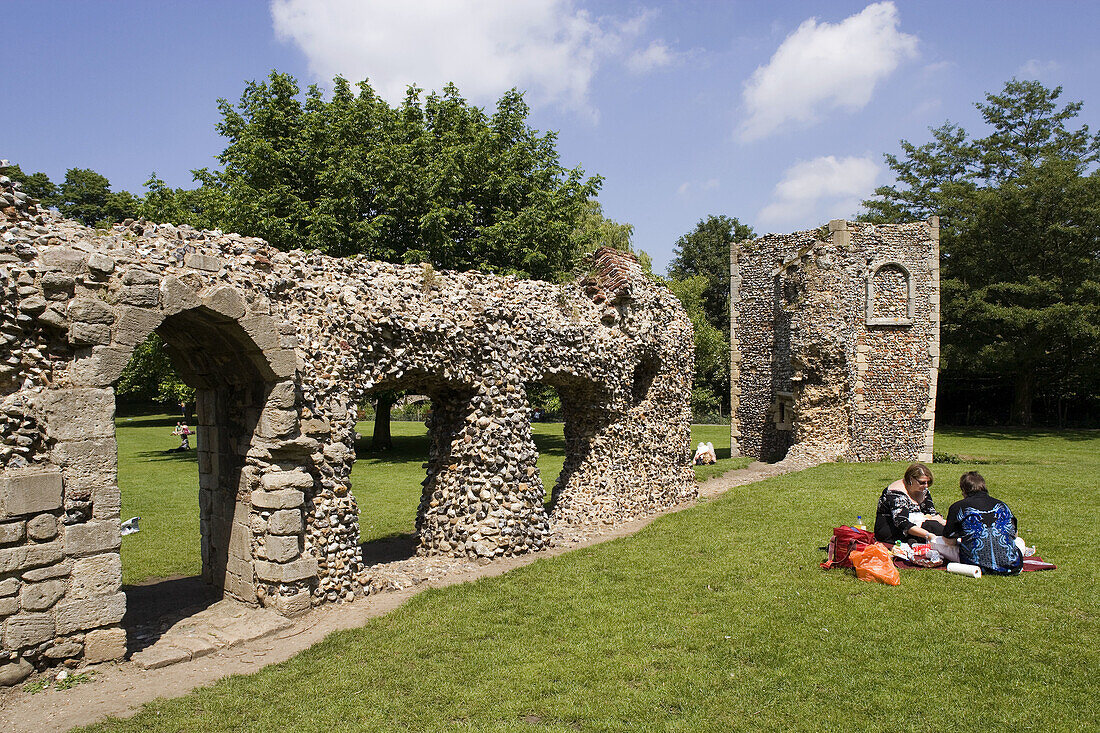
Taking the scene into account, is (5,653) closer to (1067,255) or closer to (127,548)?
(127,548)

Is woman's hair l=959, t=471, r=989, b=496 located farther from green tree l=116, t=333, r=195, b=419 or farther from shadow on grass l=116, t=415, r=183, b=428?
shadow on grass l=116, t=415, r=183, b=428

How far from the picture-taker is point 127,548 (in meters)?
12.0

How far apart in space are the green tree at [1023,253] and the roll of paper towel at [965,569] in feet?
80.5

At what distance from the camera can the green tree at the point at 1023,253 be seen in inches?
1121

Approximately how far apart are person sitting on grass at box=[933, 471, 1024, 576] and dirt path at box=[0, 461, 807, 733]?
5974mm

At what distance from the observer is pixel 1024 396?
31844 mm

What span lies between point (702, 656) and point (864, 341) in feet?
60.1

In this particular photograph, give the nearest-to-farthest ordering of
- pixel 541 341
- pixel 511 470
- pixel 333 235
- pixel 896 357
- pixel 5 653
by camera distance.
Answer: pixel 5 653
pixel 511 470
pixel 541 341
pixel 333 235
pixel 896 357

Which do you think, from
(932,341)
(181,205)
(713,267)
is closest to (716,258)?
(713,267)

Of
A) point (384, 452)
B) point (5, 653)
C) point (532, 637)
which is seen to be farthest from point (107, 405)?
point (384, 452)

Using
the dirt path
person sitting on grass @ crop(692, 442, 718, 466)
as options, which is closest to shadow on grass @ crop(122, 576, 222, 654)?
the dirt path

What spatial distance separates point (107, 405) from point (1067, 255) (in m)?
35.6

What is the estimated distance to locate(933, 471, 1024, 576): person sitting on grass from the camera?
26.6 feet

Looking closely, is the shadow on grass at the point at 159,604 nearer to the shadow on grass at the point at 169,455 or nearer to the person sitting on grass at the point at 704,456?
the shadow on grass at the point at 169,455
